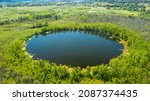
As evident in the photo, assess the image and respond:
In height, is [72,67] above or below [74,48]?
above

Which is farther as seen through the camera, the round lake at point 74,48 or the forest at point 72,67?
the round lake at point 74,48

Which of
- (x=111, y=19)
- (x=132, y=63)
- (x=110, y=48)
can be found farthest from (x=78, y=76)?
(x=111, y=19)

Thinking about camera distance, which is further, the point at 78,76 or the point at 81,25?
the point at 81,25

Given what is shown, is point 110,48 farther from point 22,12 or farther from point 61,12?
point 22,12

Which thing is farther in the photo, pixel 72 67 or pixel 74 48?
pixel 74 48

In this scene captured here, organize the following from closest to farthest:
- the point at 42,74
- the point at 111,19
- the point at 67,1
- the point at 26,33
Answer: the point at 42,74
the point at 26,33
the point at 111,19
the point at 67,1
